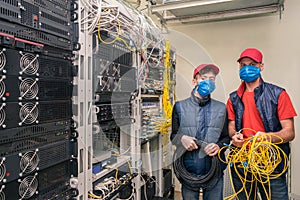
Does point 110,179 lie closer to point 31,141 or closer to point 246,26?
point 31,141

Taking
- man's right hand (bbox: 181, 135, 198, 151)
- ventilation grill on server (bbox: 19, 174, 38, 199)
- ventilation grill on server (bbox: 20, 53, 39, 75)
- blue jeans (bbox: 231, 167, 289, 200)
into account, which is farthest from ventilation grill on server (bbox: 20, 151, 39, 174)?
blue jeans (bbox: 231, 167, 289, 200)

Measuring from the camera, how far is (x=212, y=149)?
1.74 metres

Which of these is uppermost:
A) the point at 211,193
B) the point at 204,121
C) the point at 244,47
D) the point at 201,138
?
the point at 244,47

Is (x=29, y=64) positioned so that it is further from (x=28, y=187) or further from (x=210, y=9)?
(x=210, y=9)

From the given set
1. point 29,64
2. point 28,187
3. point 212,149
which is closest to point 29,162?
point 28,187

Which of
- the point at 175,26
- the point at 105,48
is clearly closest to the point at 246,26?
the point at 175,26

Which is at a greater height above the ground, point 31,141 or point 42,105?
point 42,105

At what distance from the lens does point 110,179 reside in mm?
1649

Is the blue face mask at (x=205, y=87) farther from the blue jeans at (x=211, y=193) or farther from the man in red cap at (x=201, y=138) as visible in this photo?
the blue jeans at (x=211, y=193)

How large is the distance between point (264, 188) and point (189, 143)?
0.63 meters

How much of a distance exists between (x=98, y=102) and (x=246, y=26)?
2350 millimetres

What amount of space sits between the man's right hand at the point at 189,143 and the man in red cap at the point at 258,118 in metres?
0.30

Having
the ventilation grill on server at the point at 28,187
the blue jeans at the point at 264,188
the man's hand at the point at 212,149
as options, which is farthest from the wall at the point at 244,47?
the ventilation grill on server at the point at 28,187

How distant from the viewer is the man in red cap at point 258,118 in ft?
5.53
